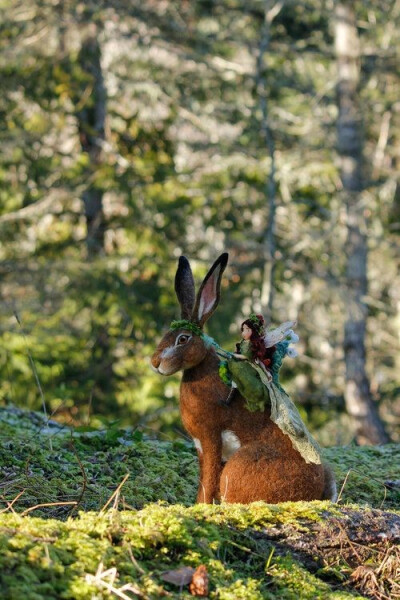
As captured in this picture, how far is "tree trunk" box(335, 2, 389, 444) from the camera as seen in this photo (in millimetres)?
14094

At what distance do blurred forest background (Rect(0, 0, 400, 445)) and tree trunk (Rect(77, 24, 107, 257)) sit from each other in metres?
0.04

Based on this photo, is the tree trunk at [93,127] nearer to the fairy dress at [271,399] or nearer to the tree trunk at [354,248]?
the tree trunk at [354,248]

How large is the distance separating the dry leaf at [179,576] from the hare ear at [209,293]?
1.80 m

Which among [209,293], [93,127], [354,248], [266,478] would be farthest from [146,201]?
[266,478]

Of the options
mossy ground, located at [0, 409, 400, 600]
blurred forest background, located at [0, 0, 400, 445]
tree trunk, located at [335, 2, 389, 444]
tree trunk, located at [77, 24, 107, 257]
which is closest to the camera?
mossy ground, located at [0, 409, 400, 600]

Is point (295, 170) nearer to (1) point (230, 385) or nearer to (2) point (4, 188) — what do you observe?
(2) point (4, 188)

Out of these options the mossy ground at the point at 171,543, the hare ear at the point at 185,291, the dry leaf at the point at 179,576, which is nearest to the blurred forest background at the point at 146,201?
the mossy ground at the point at 171,543

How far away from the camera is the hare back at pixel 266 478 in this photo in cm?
413

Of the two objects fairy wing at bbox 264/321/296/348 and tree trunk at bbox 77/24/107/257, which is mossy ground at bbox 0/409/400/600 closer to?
fairy wing at bbox 264/321/296/348

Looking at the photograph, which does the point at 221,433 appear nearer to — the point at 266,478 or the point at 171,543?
the point at 266,478

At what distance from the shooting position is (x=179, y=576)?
2.86 metres

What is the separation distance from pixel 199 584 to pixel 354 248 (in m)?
11.9

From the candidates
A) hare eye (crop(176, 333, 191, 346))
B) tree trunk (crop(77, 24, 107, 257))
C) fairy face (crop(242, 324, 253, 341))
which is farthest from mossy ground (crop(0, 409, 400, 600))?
tree trunk (crop(77, 24, 107, 257))

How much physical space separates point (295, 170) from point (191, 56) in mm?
2724
